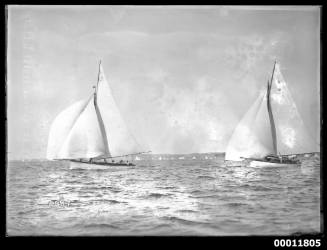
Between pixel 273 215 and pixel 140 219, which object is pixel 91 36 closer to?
pixel 140 219

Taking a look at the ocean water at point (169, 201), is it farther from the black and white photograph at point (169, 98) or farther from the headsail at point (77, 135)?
the headsail at point (77, 135)

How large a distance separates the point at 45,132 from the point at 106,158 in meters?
1.58

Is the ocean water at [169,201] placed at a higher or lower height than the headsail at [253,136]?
lower

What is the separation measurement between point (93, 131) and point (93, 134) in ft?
0.20

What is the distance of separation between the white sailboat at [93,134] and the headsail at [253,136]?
1753 millimetres

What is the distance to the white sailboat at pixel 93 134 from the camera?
7316mm

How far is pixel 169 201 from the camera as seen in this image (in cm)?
709

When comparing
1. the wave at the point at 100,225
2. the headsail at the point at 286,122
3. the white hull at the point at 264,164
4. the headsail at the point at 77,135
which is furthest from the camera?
the white hull at the point at 264,164

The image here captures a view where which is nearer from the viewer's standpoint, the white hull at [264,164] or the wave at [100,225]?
the wave at [100,225]

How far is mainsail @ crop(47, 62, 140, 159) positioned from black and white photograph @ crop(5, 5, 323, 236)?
59 millimetres

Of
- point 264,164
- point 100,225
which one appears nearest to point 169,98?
point 264,164

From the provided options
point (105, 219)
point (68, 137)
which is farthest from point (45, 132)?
point (105, 219)
